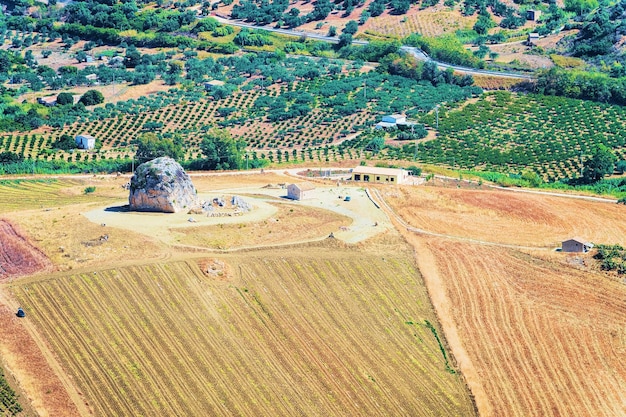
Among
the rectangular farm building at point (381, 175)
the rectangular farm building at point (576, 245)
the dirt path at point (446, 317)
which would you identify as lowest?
the rectangular farm building at point (381, 175)

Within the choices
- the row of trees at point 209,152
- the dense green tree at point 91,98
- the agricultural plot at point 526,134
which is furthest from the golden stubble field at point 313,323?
the dense green tree at point 91,98

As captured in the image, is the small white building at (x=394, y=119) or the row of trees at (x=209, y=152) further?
the small white building at (x=394, y=119)

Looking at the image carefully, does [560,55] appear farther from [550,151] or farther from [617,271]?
[617,271]

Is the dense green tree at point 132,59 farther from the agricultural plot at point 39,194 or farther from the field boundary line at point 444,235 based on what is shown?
the field boundary line at point 444,235

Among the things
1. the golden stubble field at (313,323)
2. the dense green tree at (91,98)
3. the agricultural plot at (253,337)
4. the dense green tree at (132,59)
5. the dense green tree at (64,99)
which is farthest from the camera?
the dense green tree at (132,59)

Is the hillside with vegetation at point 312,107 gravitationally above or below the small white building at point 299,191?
below

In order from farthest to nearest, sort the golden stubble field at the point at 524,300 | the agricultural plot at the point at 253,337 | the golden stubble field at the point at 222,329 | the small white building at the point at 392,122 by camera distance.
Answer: the small white building at the point at 392,122 → the golden stubble field at the point at 524,300 → the agricultural plot at the point at 253,337 → the golden stubble field at the point at 222,329
